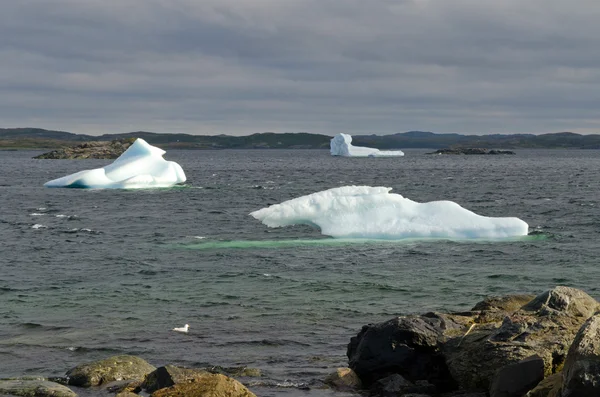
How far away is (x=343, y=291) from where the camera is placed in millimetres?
20234

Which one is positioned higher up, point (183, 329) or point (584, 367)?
point (584, 367)

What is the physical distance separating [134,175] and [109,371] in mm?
50165

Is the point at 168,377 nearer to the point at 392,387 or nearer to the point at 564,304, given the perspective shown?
the point at 392,387

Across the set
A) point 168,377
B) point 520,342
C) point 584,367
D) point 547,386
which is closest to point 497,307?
point 520,342

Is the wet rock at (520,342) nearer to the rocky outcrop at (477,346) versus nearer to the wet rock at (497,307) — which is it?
the rocky outcrop at (477,346)

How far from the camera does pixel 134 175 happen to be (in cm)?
6181

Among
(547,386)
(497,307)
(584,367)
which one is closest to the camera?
(584,367)

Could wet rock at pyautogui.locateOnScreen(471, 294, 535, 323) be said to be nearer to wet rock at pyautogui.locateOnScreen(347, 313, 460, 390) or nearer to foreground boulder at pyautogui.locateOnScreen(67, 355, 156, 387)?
wet rock at pyautogui.locateOnScreen(347, 313, 460, 390)

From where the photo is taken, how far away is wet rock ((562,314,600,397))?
8.95 metres

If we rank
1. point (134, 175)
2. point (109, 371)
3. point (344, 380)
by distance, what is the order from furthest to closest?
point (134, 175)
point (109, 371)
point (344, 380)

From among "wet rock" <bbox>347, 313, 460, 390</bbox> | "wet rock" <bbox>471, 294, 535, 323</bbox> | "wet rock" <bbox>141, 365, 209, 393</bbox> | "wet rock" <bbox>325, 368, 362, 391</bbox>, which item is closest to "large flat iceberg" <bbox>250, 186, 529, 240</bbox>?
"wet rock" <bbox>471, 294, 535, 323</bbox>

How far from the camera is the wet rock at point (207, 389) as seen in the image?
1045 centimetres

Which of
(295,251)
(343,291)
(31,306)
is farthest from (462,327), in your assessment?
(295,251)

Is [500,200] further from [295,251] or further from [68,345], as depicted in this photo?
[68,345]
